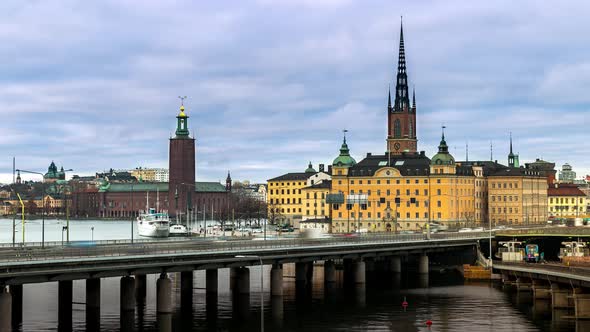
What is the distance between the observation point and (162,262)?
90000 millimetres

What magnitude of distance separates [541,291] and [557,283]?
8.82 m

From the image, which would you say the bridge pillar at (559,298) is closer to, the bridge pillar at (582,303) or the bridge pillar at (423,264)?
the bridge pillar at (582,303)

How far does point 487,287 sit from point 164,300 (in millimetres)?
44449

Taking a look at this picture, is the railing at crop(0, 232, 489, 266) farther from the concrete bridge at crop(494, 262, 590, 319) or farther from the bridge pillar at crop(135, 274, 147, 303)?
the concrete bridge at crop(494, 262, 590, 319)

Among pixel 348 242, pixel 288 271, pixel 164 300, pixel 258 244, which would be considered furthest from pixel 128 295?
pixel 288 271

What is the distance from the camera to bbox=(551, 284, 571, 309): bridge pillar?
96312mm

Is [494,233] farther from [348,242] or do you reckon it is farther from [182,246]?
[182,246]

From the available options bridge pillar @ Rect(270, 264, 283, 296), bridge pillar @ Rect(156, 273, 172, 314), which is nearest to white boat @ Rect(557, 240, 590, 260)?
bridge pillar @ Rect(270, 264, 283, 296)

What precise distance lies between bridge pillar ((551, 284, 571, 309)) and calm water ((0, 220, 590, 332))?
52.3 inches

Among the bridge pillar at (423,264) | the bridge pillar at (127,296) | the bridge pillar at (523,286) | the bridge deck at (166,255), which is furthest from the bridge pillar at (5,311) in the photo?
the bridge pillar at (423,264)

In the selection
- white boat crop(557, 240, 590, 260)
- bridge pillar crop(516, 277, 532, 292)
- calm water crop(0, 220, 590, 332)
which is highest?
white boat crop(557, 240, 590, 260)

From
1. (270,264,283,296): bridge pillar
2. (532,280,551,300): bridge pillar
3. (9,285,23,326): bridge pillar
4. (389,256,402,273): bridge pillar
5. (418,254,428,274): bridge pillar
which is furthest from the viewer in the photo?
(389,256,402,273): bridge pillar

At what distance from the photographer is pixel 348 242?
122812 millimetres

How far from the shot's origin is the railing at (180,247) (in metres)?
79.2
